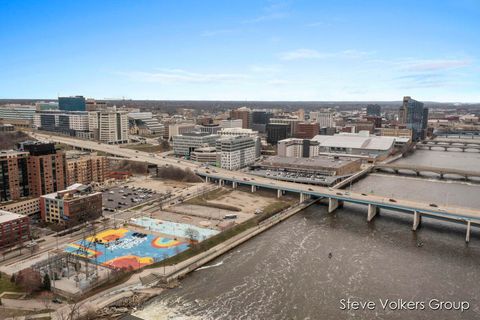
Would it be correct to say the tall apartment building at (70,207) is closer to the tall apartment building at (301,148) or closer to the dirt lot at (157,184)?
the dirt lot at (157,184)

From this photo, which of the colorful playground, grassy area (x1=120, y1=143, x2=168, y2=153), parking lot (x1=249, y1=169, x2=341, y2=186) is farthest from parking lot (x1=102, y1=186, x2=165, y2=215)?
grassy area (x1=120, y1=143, x2=168, y2=153)

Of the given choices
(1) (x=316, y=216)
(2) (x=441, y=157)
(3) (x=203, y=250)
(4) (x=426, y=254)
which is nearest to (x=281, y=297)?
(3) (x=203, y=250)

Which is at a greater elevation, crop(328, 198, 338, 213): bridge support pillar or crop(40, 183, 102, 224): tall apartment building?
crop(40, 183, 102, 224): tall apartment building

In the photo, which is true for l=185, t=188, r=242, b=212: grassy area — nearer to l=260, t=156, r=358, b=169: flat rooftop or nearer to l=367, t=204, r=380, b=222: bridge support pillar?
l=260, t=156, r=358, b=169: flat rooftop

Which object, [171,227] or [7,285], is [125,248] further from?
[7,285]

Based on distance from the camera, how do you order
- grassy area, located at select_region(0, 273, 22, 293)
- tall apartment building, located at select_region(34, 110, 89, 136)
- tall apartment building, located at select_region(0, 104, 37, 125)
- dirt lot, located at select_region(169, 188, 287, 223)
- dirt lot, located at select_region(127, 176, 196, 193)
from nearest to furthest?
1. grassy area, located at select_region(0, 273, 22, 293)
2. dirt lot, located at select_region(169, 188, 287, 223)
3. dirt lot, located at select_region(127, 176, 196, 193)
4. tall apartment building, located at select_region(34, 110, 89, 136)
5. tall apartment building, located at select_region(0, 104, 37, 125)

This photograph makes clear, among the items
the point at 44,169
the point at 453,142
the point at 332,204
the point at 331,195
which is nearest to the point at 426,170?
the point at 332,204
